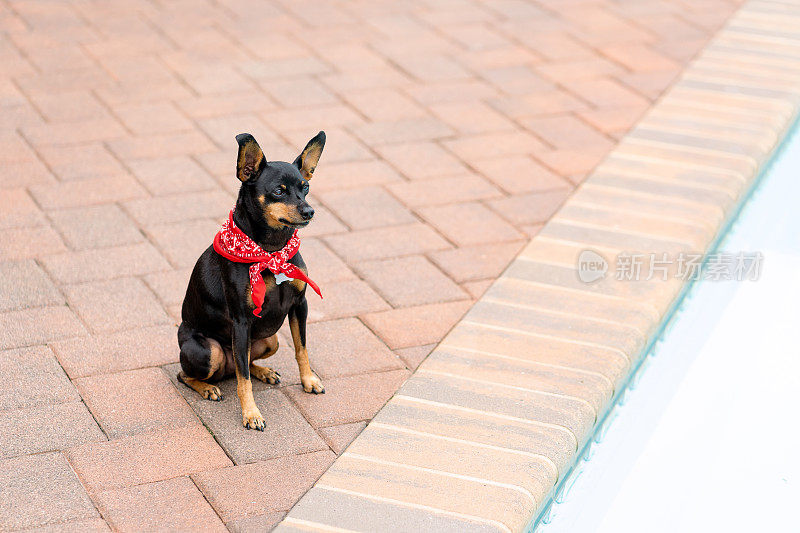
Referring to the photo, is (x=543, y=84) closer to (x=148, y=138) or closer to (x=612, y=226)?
(x=612, y=226)

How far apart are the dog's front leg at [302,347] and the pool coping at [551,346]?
271 millimetres

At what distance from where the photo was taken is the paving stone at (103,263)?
4.00m

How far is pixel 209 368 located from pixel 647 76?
13.1ft

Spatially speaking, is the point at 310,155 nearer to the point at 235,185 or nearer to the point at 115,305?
the point at 115,305

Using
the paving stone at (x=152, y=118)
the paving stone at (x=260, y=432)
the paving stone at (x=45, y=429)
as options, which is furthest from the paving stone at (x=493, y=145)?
the paving stone at (x=45, y=429)

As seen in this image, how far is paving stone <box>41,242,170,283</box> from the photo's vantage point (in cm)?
400

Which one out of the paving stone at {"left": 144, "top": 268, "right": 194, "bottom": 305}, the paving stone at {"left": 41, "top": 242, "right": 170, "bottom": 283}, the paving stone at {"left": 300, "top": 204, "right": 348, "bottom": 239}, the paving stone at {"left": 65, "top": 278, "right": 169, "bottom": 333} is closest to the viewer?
the paving stone at {"left": 65, "top": 278, "right": 169, "bottom": 333}

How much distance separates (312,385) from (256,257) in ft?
1.98

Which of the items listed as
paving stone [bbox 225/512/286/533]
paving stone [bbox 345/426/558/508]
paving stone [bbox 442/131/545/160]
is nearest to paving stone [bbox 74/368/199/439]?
paving stone [bbox 225/512/286/533]

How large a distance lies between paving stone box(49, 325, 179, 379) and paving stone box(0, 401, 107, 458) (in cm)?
20

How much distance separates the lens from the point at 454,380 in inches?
136

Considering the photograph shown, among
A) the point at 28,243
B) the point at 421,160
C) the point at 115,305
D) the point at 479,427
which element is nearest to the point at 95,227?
the point at 28,243

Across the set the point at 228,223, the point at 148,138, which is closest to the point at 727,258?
the point at 228,223

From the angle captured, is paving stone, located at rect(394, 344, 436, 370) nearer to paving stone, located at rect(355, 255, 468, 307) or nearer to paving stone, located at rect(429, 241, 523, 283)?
paving stone, located at rect(355, 255, 468, 307)
